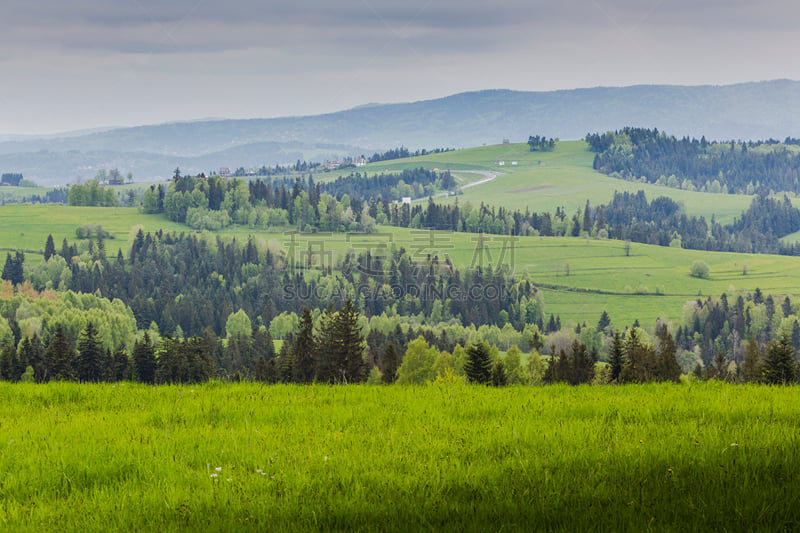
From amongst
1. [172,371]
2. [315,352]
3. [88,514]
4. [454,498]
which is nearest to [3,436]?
[88,514]

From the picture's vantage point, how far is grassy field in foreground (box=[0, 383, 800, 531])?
817cm

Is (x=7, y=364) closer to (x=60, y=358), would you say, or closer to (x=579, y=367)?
(x=60, y=358)

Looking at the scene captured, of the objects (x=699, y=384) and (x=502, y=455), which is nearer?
(x=502, y=455)

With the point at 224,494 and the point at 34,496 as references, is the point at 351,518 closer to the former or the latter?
the point at 224,494

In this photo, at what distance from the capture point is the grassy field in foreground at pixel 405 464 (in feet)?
26.8

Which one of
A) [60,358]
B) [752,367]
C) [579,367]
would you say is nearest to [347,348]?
[579,367]

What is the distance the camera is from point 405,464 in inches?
389

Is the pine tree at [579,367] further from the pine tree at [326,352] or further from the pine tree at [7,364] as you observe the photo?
the pine tree at [7,364]

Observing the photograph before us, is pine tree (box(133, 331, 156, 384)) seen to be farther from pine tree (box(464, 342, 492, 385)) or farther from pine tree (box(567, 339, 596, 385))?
pine tree (box(464, 342, 492, 385))

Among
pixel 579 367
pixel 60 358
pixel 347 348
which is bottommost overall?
pixel 60 358

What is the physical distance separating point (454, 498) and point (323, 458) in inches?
88.4

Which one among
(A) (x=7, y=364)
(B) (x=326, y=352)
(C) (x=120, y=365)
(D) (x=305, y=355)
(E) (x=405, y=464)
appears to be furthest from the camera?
(A) (x=7, y=364)

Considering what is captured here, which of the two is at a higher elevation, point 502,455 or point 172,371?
point 502,455

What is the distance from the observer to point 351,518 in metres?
8.19
